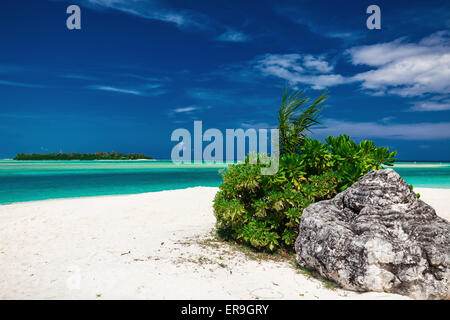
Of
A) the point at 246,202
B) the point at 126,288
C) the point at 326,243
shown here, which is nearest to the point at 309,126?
the point at 246,202

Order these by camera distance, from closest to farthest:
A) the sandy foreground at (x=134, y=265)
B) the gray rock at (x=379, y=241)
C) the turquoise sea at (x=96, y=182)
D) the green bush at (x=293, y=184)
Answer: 1. the gray rock at (x=379, y=241)
2. the sandy foreground at (x=134, y=265)
3. the green bush at (x=293, y=184)
4. the turquoise sea at (x=96, y=182)

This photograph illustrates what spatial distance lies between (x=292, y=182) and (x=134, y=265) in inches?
142

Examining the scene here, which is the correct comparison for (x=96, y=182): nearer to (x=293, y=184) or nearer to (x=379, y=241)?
(x=293, y=184)

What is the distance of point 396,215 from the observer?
14.9 feet

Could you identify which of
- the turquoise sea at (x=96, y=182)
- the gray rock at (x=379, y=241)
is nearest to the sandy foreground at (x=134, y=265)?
the gray rock at (x=379, y=241)

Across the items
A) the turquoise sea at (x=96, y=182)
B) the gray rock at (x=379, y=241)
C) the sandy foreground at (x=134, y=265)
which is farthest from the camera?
the turquoise sea at (x=96, y=182)

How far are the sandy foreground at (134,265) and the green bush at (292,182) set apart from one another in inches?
26.7

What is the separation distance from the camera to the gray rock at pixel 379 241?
155 inches

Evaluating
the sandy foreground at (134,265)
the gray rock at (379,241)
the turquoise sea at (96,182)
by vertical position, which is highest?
the gray rock at (379,241)

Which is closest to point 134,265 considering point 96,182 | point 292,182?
point 292,182

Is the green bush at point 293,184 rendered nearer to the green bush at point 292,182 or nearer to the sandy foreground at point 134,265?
the green bush at point 292,182

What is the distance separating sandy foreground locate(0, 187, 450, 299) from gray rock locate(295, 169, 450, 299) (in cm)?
28
